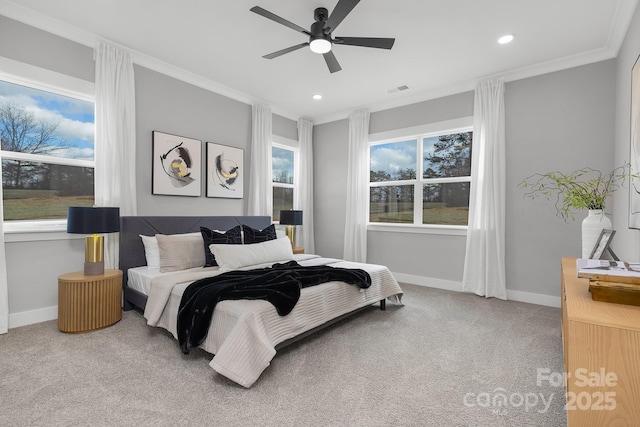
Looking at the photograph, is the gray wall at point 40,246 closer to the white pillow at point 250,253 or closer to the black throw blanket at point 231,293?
the white pillow at point 250,253

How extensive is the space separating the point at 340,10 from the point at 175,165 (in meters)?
2.86

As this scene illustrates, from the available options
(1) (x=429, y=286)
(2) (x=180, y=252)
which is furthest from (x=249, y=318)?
(1) (x=429, y=286)

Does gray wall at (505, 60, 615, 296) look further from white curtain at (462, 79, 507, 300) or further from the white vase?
the white vase

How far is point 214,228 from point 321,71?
2603 millimetres

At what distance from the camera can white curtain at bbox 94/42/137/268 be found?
132 inches

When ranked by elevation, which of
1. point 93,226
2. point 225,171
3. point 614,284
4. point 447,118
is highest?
point 447,118

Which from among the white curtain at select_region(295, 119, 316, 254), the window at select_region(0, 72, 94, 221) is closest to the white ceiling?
the window at select_region(0, 72, 94, 221)

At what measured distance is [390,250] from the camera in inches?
204

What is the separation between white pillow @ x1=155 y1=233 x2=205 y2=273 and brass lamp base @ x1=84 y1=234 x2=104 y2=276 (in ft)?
1.72

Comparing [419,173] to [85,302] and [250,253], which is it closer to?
[250,253]

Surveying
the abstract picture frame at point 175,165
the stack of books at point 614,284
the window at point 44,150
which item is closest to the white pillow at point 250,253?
the abstract picture frame at point 175,165

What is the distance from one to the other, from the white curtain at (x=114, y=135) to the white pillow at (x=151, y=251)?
0.32 m

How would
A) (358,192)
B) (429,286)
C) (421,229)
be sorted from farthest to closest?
(358,192) → (421,229) → (429,286)

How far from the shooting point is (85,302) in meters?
2.82
